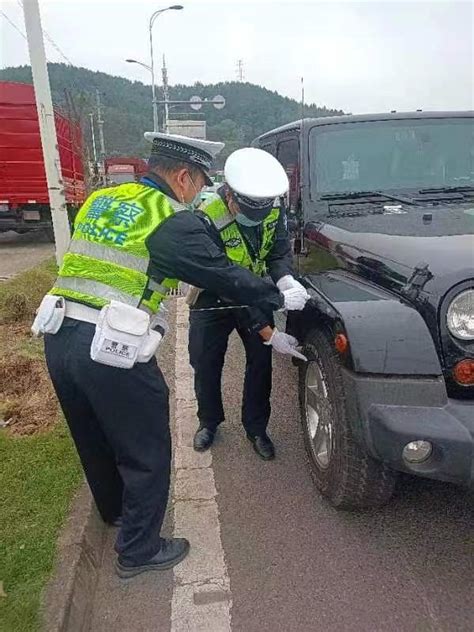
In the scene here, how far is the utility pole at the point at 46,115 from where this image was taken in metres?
4.83

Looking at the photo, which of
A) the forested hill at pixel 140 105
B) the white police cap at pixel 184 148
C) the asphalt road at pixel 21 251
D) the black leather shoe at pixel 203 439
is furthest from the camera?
the forested hill at pixel 140 105

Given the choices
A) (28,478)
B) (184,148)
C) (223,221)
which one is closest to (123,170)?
(223,221)

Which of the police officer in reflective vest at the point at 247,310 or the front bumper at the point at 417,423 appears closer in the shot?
the front bumper at the point at 417,423

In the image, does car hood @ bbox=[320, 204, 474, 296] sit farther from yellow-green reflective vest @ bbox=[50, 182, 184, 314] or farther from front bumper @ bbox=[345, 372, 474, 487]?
yellow-green reflective vest @ bbox=[50, 182, 184, 314]

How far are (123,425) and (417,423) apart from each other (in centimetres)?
112

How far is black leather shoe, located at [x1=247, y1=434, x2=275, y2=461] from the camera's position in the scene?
3.35 meters

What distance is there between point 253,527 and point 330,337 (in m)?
0.97

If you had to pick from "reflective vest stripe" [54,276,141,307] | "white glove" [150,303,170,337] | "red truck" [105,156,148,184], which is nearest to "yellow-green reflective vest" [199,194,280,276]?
"white glove" [150,303,170,337]

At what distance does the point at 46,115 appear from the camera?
4.99 m

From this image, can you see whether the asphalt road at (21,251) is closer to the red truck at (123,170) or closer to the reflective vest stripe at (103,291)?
the reflective vest stripe at (103,291)

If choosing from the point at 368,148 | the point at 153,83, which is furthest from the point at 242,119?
the point at 368,148

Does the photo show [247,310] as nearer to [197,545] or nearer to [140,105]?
[197,545]

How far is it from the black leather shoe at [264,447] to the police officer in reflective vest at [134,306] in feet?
3.34

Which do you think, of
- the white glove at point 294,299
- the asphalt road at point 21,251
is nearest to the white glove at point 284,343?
the white glove at point 294,299
